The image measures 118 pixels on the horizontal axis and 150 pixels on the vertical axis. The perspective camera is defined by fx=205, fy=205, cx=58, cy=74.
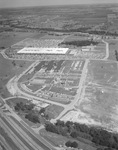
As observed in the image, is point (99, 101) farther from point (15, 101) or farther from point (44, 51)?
point (44, 51)

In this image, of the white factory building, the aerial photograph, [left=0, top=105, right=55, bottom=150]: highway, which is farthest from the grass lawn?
the white factory building

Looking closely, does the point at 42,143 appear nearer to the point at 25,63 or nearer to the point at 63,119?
the point at 63,119

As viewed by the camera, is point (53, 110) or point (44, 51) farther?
point (44, 51)

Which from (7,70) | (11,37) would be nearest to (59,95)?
(7,70)

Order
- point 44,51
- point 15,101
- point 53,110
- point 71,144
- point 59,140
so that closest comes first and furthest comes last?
point 71,144, point 59,140, point 53,110, point 15,101, point 44,51

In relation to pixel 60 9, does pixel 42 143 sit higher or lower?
lower

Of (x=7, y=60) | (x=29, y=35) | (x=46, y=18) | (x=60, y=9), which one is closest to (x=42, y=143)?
(x=7, y=60)

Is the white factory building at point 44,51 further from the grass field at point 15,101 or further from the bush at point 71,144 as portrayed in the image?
the bush at point 71,144
